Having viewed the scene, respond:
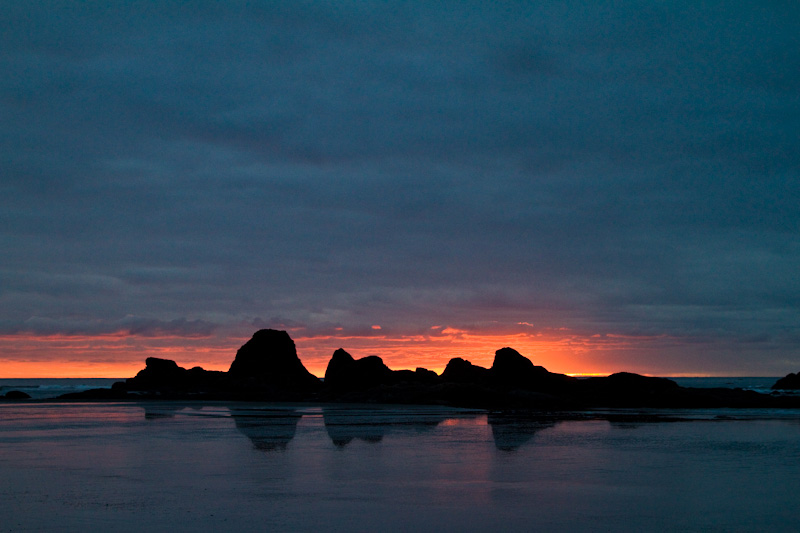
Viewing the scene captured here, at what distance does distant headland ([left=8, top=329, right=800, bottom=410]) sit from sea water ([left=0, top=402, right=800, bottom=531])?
→ 32490 mm

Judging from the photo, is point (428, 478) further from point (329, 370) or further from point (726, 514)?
point (329, 370)

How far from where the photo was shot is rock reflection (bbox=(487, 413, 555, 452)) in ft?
94.1

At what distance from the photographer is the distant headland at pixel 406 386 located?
66.6 m

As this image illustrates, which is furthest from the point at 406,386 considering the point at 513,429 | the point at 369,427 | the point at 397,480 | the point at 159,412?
the point at 397,480

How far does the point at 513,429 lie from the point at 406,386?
41.1 metres

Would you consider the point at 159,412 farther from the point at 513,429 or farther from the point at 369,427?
the point at 513,429

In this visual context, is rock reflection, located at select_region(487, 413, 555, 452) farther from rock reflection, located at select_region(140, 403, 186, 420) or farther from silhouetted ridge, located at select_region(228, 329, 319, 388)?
silhouetted ridge, located at select_region(228, 329, 319, 388)

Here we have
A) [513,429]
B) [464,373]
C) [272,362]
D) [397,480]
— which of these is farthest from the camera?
[272,362]

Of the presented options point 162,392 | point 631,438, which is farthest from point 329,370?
point 631,438

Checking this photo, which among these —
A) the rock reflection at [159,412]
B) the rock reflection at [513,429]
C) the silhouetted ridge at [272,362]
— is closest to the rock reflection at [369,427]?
the rock reflection at [513,429]

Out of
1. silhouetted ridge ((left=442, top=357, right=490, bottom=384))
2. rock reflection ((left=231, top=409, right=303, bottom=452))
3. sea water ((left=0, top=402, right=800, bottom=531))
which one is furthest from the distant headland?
sea water ((left=0, top=402, right=800, bottom=531))

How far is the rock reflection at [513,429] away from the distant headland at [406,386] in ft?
61.7

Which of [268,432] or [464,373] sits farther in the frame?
[464,373]

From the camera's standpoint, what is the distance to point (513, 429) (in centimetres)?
3644
